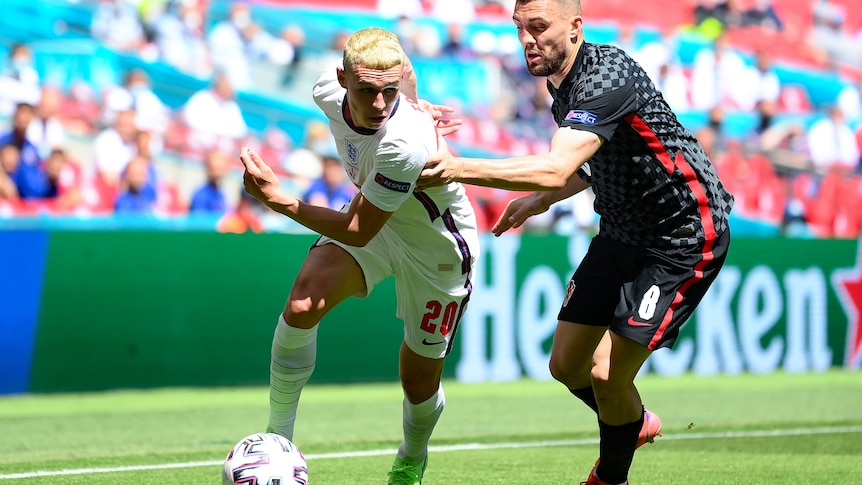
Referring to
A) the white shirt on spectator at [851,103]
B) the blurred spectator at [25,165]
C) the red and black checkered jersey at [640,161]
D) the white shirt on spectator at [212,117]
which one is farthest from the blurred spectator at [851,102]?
the red and black checkered jersey at [640,161]

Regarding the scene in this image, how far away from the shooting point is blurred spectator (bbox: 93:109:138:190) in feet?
42.4

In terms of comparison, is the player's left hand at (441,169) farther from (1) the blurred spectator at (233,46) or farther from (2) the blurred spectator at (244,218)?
(1) the blurred spectator at (233,46)

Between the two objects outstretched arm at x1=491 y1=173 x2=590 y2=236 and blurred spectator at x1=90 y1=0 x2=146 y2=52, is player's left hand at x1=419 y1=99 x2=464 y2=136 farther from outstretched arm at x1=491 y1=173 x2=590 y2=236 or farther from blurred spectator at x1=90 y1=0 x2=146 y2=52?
blurred spectator at x1=90 y1=0 x2=146 y2=52

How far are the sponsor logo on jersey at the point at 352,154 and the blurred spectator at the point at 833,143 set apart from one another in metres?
14.9

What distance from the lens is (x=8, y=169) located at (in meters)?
11.6

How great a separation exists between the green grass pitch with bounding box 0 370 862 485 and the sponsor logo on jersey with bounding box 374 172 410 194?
1.98 metres

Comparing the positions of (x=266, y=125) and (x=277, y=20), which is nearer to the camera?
(x=266, y=125)

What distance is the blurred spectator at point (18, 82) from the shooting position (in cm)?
1373

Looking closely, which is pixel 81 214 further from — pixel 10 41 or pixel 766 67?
pixel 766 67

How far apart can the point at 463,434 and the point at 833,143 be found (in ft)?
42.3

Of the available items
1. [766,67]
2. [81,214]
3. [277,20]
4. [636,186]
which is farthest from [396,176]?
[766,67]

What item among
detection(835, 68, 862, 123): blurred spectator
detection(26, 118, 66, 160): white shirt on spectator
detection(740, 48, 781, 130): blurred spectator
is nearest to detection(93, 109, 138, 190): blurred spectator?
detection(26, 118, 66, 160): white shirt on spectator

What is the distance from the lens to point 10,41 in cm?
1617

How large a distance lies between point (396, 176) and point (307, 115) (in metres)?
12.2
